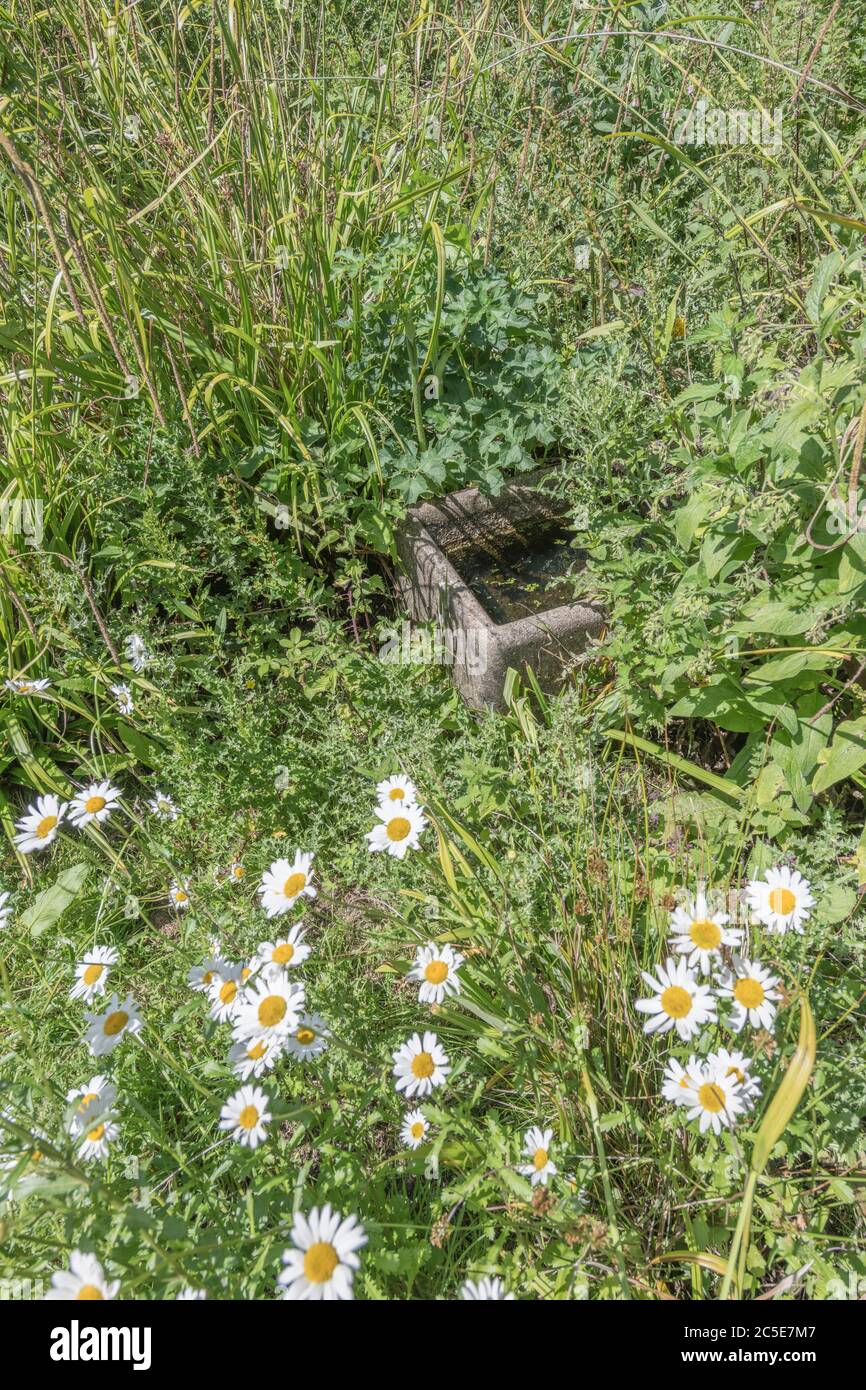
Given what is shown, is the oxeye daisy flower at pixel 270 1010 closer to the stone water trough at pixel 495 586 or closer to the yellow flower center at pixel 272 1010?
the yellow flower center at pixel 272 1010

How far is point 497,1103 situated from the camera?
1.47 meters

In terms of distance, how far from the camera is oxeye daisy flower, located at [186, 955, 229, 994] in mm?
1374

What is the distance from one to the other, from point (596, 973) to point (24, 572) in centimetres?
163

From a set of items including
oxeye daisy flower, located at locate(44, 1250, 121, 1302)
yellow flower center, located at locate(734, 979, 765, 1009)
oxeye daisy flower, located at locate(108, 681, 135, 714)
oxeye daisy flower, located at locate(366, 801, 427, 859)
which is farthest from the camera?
oxeye daisy flower, located at locate(108, 681, 135, 714)

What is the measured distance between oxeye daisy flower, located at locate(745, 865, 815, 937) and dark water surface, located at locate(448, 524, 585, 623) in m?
0.95

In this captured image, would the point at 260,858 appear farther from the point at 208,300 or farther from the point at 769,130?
the point at 769,130

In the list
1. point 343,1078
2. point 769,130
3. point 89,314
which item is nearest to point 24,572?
point 89,314

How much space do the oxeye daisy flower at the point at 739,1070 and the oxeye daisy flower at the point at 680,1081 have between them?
1.1 inches

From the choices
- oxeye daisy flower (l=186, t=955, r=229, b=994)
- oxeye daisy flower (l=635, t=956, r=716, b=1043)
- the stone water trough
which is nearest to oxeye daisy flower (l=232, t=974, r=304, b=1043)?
oxeye daisy flower (l=186, t=955, r=229, b=994)

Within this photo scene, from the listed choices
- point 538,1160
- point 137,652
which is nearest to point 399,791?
point 538,1160

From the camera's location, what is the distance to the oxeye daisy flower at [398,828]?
147 centimetres

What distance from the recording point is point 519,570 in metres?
2.26

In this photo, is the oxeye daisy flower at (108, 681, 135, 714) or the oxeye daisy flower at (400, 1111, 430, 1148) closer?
the oxeye daisy flower at (400, 1111, 430, 1148)

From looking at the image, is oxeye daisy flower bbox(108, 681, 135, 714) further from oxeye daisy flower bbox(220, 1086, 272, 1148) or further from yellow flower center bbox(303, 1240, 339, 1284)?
yellow flower center bbox(303, 1240, 339, 1284)
